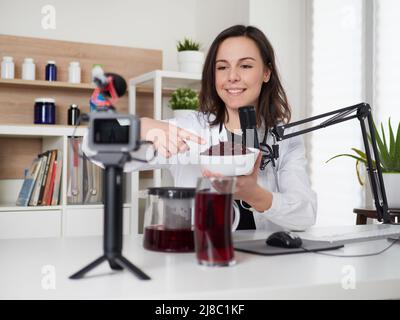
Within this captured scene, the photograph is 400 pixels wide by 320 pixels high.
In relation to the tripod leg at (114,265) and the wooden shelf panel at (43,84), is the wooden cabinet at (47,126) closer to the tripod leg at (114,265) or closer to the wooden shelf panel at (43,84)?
the wooden shelf panel at (43,84)

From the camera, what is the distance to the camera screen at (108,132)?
0.79 m

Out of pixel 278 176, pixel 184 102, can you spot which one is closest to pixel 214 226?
pixel 278 176

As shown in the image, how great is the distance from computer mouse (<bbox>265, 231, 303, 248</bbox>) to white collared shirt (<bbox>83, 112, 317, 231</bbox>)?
268 mm

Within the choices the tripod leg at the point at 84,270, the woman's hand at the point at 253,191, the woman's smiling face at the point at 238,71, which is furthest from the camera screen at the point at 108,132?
the woman's smiling face at the point at 238,71

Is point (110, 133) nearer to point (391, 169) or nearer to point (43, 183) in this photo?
point (391, 169)

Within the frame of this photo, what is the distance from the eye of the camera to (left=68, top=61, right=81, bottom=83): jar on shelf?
125 inches

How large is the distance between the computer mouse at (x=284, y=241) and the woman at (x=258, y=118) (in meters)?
0.30

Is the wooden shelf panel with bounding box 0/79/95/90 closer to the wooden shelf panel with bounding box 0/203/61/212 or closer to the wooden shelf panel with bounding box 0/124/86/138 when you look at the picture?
the wooden shelf panel with bounding box 0/124/86/138

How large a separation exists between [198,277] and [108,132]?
29 centimetres

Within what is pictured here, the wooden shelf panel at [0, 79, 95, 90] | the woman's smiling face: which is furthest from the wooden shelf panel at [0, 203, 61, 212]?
the woman's smiling face

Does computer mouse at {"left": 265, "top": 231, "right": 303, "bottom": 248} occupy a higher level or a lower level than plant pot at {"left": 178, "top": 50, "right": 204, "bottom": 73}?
lower

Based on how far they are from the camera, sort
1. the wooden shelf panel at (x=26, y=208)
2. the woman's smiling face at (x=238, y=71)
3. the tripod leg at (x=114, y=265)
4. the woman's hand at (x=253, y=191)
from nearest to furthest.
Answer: the tripod leg at (x=114, y=265) < the woman's hand at (x=253, y=191) < the woman's smiling face at (x=238, y=71) < the wooden shelf panel at (x=26, y=208)

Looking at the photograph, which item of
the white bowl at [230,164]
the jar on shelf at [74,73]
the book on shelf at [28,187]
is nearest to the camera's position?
the white bowl at [230,164]

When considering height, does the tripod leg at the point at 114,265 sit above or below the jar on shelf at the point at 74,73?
below
